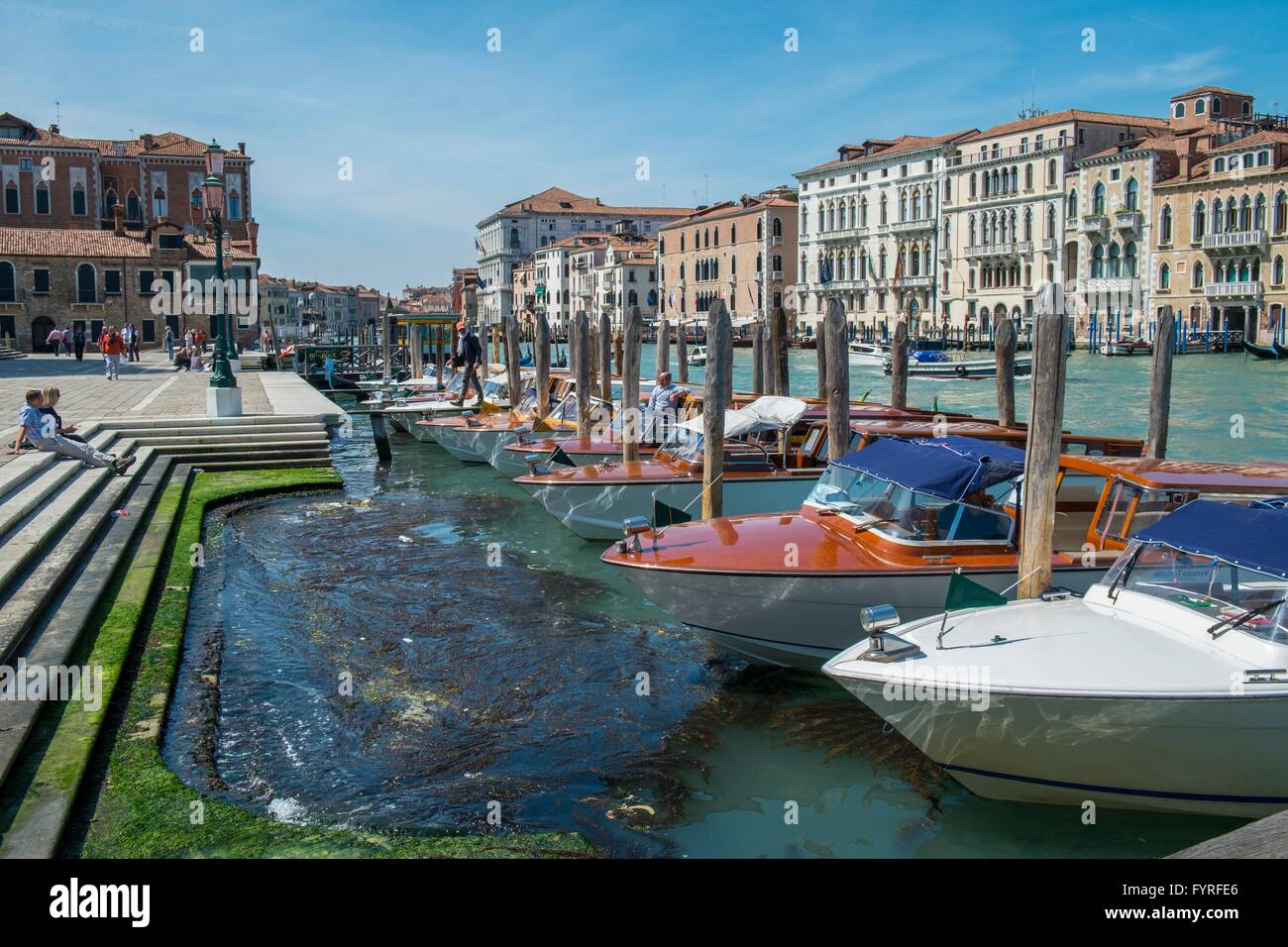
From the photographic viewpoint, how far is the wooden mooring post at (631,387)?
50.0 feet

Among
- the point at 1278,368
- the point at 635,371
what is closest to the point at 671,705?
the point at 635,371

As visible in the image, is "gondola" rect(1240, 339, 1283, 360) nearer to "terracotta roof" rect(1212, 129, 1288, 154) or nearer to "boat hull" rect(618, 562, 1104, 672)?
"terracotta roof" rect(1212, 129, 1288, 154)

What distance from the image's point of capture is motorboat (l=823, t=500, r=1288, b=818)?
5.77m

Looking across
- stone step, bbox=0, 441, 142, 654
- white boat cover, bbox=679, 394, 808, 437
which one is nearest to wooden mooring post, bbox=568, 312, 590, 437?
white boat cover, bbox=679, 394, 808, 437

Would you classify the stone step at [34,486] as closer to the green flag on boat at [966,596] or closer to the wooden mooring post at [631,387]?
the wooden mooring post at [631,387]

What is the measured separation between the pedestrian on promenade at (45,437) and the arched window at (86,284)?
40095 millimetres

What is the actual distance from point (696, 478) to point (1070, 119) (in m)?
57.0

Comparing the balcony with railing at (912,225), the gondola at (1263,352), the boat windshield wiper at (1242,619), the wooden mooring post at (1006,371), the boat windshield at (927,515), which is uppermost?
the balcony with railing at (912,225)

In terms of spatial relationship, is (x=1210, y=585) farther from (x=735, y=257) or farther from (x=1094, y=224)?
(x=735, y=257)

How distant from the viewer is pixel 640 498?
44.3 feet

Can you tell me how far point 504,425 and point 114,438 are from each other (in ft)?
22.3

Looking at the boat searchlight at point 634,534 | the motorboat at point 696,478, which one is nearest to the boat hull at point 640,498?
the motorboat at point 696,478

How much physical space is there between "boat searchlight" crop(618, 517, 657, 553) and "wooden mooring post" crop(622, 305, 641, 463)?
5.57 m
